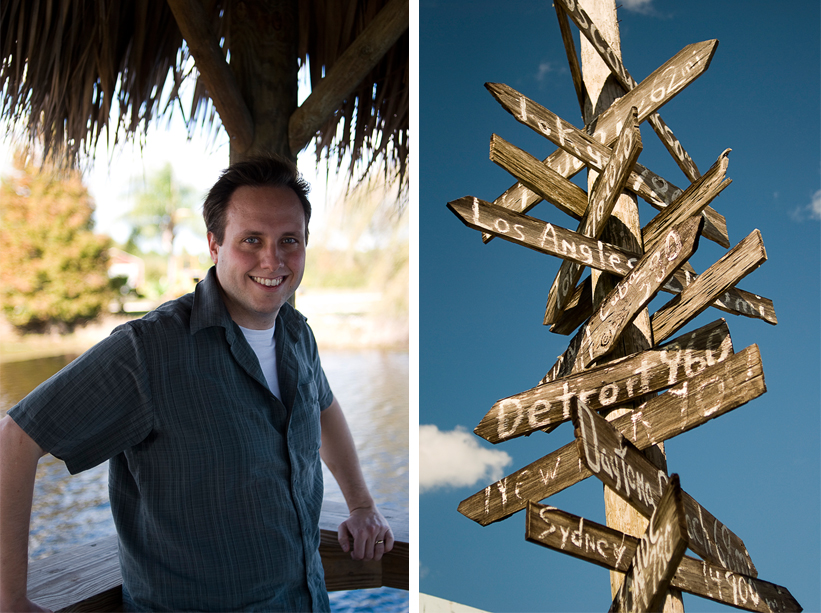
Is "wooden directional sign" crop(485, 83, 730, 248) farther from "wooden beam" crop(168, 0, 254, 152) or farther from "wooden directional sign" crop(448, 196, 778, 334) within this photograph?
"wooden beam" crop(168, 0, 254, 152)

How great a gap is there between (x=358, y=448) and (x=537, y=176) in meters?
6.50

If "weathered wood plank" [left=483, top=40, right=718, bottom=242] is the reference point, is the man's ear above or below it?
below

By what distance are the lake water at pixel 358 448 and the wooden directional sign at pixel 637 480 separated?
299cm

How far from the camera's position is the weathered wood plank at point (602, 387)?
1.00 meters

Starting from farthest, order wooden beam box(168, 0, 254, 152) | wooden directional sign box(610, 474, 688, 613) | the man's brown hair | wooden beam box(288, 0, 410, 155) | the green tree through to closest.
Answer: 1. the green tree
2. wooden beam box(288, 0, 410, 155)
3. wooden beam box(168, 0, 254, 152)
4. the man's brown hair
5. wooden directional sign box(610, 474, 688, 613)

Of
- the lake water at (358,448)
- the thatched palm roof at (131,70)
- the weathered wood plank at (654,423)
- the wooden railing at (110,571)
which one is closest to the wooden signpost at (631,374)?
the weathered wood plank at (654,423)

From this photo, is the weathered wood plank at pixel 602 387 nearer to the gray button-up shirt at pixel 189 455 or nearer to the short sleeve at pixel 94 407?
the gray button-up shirt at pixel 189 455

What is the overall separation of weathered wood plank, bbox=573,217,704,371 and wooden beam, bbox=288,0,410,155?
0.91 meters

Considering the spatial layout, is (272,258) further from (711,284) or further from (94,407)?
(711,284)

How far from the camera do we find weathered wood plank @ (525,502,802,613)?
2.83 feet

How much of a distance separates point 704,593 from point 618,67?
100cm

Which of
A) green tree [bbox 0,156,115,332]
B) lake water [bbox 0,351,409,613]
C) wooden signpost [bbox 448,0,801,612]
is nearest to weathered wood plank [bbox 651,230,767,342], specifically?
wooden signpost [bbox 448,0,801,612]

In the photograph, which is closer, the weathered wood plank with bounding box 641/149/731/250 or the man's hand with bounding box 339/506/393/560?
the weathered wood plank with bounding box 641/149/731/250

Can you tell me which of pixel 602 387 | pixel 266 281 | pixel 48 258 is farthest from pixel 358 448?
pixel 602 387
